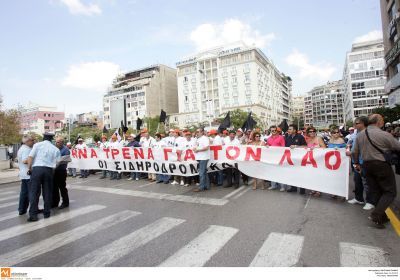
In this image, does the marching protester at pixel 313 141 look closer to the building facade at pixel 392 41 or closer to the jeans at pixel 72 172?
the jeans at pixel 72 172

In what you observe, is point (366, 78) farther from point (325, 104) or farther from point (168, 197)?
point (168, 197)

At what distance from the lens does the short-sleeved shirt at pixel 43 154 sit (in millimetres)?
6266

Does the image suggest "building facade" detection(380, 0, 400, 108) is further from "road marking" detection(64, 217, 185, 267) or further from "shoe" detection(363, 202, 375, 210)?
"road marking" detection(64, 217, 185, 267)

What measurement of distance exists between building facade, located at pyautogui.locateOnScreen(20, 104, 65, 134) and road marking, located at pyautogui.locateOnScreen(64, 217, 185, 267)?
124655 millimetres

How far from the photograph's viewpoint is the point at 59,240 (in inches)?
187

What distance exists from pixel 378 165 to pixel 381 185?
362 millimetres

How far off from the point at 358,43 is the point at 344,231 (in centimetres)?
11812

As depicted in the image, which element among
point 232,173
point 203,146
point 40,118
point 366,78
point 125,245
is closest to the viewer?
point 125,245

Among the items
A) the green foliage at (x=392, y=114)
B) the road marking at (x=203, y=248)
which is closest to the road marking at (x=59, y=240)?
the road marking at (x=203, y=248)

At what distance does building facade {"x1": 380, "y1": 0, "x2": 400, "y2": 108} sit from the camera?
31.2m

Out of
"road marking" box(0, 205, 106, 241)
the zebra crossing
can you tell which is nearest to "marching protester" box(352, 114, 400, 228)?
the zebra crossing

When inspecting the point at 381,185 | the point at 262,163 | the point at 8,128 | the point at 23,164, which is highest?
the point at 8,128

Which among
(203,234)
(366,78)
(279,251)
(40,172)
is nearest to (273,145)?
(203,234)
